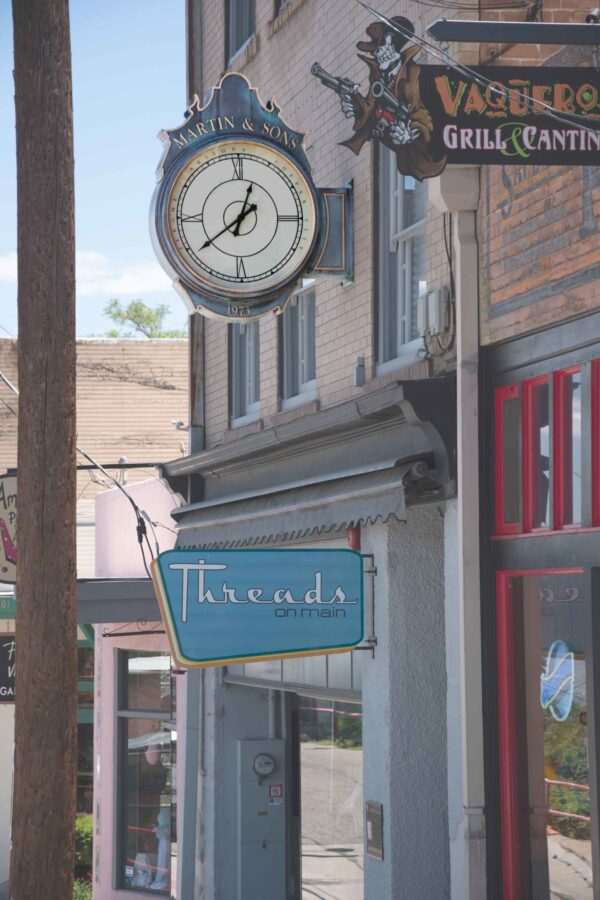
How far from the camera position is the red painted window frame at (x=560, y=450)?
26.1 feet

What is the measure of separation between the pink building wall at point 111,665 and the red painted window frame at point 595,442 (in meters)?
9.77

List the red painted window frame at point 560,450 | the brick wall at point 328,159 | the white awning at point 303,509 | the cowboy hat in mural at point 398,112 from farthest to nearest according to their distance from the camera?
the brick wall at point 328,159
the white awning at point 303,509
the red painted window frame at point 560,450
the cowboy hat in mural at point 398,112

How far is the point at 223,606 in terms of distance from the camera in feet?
28.2

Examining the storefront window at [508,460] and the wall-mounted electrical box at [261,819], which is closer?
the storefront window at [508,460]

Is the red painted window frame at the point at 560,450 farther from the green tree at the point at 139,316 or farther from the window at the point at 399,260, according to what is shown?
the green tree at the point at 139,316

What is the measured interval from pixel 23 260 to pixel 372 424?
3.35 metres

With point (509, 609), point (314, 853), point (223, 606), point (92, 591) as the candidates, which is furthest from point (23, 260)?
point (92, 591)

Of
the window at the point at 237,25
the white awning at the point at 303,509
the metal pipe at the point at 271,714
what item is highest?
the window at the point at 237,25

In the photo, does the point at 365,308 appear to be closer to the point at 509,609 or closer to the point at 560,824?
the point at 509,609

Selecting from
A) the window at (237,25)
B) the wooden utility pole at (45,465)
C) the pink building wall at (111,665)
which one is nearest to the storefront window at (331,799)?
the wooden utility pole at (45,465)

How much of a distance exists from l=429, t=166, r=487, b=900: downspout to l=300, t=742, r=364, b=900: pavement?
2697mm

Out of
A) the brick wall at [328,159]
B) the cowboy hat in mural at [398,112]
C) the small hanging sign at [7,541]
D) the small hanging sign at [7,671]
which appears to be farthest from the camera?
the small hanging sign at [7,671]

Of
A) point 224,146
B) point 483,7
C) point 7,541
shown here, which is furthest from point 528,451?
point 7,541

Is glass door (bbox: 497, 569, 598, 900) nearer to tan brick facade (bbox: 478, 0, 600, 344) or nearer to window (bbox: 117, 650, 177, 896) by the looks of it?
tan brick facade (bbox: 478, 0, 600, 344)
